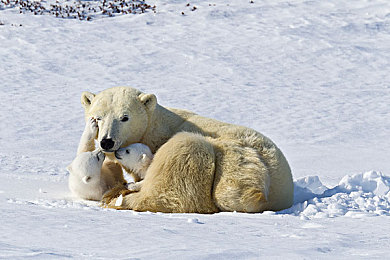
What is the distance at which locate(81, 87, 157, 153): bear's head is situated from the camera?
468cm

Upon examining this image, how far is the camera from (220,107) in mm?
11570

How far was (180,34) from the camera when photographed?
53.1 feet

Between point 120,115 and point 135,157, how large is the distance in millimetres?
376

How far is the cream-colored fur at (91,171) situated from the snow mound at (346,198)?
1.52 metres

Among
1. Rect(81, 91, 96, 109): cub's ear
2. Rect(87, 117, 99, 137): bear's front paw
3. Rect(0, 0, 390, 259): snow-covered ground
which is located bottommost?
Rect(0, 0, 390, 259): snow-covered ground

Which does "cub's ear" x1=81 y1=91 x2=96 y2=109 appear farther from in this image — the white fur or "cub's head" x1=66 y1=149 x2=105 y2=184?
"cub's head" x1=66 y1=149 x2=105 y2=184

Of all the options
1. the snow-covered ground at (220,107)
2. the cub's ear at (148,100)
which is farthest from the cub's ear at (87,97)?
the snow-covered ground at (220,107)

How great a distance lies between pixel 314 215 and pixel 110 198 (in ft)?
5.29

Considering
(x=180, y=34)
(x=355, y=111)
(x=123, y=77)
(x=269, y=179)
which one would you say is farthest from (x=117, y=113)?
(x=180, y=34)

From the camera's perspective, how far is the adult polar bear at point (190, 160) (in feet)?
14.1

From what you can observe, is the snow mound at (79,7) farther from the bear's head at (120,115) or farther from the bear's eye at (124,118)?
the bear's eye at (124,118)

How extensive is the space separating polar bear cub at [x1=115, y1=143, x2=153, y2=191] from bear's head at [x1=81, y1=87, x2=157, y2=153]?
0.09 metres

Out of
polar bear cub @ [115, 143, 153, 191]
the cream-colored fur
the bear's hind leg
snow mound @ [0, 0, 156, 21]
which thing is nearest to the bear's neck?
polar bear cub @ [115, 143, 153, 191]

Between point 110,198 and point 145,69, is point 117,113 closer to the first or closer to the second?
point 110,198
